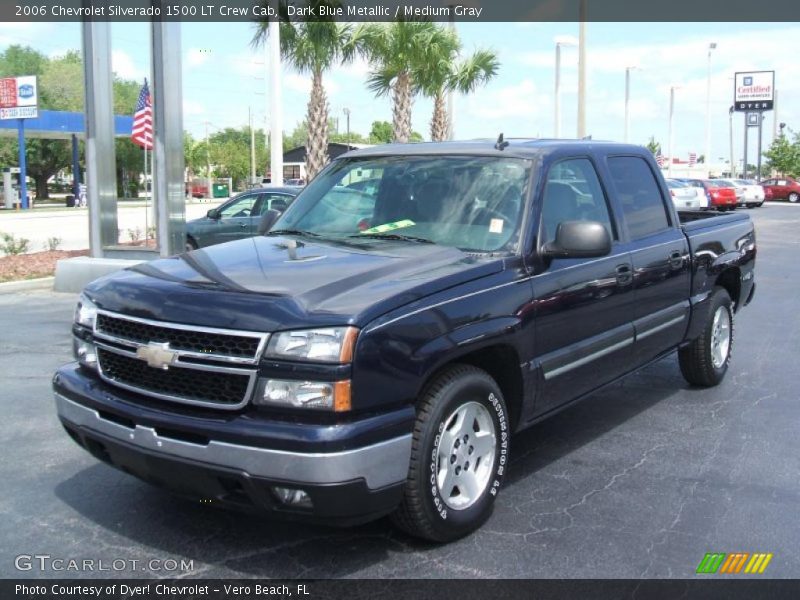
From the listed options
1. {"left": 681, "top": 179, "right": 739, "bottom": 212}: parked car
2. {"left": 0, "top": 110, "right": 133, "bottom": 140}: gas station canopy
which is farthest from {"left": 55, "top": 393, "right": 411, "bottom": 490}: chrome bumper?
{"left": 0, "top": 110, "right": 133, "bottom": 140}: gas station canopy

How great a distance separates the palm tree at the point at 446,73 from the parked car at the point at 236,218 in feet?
30.3

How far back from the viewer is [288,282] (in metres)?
3.68

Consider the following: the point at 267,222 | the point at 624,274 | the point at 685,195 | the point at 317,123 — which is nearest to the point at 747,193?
the point at 685,195

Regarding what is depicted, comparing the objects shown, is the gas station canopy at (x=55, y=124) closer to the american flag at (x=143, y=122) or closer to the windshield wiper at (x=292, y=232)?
the american flag at (x=143, y=122)

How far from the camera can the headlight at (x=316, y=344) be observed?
10.7ft

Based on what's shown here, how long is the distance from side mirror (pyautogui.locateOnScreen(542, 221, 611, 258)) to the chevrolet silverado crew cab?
1cm

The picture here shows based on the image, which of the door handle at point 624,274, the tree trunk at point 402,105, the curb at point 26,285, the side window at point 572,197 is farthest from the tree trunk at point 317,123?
the door handle at point 624,274

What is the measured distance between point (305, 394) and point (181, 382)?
62 cm

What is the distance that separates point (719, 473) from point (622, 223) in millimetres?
1650

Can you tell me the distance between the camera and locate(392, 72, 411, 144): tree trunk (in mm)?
23188

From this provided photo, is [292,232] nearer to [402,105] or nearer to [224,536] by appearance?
[224,536]

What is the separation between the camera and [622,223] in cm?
533

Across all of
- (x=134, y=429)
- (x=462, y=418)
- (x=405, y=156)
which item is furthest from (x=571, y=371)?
(x=134, y=429)

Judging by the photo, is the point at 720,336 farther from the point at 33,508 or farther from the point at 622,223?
the point at 33,508
